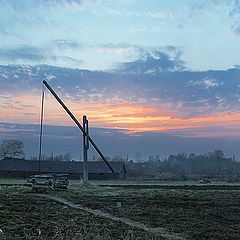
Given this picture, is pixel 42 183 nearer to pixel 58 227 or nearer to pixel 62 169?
pixel 58 227

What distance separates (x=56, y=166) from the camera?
86.9 meters

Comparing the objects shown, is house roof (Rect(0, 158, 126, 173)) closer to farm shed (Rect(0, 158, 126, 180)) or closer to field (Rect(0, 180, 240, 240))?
farm shed (Rect(0, 158, 126, 180))

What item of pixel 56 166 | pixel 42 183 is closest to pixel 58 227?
pixel 42 183

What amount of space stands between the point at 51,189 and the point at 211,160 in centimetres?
10956

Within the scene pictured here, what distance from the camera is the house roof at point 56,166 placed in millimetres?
83688

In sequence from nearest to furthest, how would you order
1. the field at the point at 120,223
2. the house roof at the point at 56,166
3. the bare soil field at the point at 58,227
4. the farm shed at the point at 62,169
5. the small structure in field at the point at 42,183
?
the bare soil field at the point at 58,227 → the field at the point at 120,223 → the small structure in field at the point at 42,183 → the farm shed at the point at 62,169 → the house roof at the point at 56,166

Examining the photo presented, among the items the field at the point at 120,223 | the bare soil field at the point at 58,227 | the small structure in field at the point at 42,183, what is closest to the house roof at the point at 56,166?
the small structure in field at the point at 42,183

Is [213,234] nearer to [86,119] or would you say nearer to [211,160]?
[86,119]

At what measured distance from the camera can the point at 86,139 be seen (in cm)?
5353

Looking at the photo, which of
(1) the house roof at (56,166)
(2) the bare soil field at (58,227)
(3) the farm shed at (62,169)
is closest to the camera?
(2) the bare soil field at (58,227)

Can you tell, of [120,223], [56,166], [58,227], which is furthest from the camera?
[56,166]

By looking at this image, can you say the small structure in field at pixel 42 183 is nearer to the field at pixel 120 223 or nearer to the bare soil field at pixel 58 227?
the field at pixel 120 223

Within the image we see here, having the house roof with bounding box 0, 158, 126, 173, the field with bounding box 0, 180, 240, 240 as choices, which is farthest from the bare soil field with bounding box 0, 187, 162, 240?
the house roof with bounding box 0, 158, 126, 173

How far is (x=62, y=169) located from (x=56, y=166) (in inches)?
109
